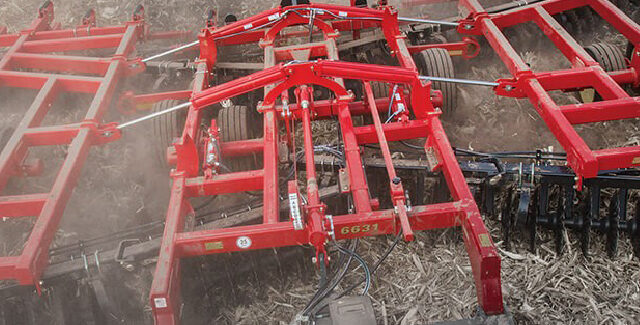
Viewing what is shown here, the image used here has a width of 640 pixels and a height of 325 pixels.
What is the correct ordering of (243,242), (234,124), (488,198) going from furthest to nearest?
(234,124), (488,198), (243,242)

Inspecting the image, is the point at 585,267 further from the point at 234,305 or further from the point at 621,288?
the point at 234,305

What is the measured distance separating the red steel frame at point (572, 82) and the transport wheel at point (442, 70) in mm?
489

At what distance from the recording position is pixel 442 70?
5180 mm

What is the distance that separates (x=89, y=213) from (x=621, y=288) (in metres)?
4.49

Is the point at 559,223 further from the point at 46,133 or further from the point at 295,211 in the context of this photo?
the point at 46,133

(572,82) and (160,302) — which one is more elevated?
(572,82)

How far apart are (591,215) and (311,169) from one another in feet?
6.89

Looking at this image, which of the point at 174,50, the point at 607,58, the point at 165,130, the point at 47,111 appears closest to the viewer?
the point at 165,130

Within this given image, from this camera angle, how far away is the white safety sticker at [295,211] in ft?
10.4

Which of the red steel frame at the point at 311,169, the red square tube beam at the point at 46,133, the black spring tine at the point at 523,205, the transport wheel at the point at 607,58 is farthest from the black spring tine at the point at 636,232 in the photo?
the red square tube beam at the point at 46,133

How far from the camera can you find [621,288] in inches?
143

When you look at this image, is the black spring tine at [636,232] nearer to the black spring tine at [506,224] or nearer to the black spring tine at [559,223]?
the black spring tine at [559,223]

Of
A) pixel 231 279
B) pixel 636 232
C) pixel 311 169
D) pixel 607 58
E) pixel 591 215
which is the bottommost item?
pixel 231 279

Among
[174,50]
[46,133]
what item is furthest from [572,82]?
[46,133]
